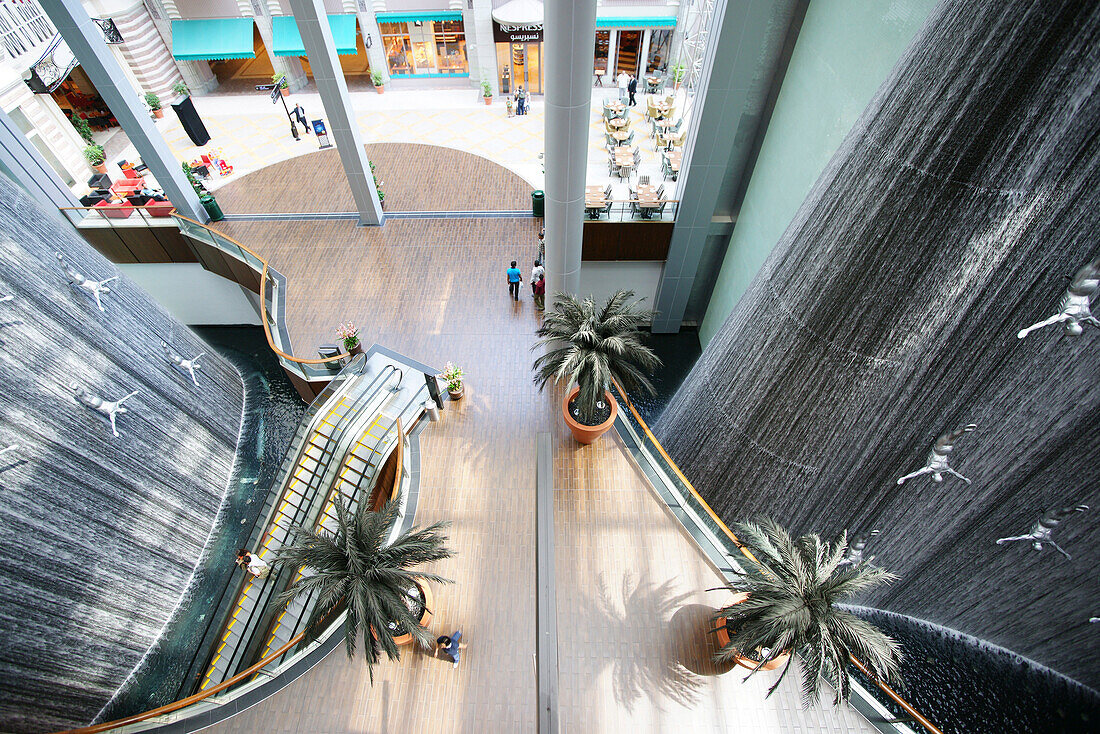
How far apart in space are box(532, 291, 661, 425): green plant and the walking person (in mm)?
4535

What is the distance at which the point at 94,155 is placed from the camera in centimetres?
1942

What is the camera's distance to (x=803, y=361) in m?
7.73

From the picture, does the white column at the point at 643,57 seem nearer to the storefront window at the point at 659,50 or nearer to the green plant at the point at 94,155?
the storefront window at the point at 659,50

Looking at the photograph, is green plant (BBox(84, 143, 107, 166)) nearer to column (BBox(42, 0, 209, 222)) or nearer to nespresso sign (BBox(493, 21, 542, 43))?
column (BBox(42, 0, 209, 222))

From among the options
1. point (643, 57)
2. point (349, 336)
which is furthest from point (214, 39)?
point (349, 336)

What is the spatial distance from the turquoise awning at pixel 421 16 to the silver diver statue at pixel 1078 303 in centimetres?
2392

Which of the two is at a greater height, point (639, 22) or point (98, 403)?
point (639, 22)

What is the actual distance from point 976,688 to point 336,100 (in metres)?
19.1

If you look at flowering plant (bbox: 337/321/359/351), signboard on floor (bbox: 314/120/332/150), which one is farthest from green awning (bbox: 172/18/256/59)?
flowering plant (bbox: 337/321/359/351)

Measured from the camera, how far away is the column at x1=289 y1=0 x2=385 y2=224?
12602 millimetres

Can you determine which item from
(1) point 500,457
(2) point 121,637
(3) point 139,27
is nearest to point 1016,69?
(1) point 500,457

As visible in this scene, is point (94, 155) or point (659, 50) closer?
point (94, 155)

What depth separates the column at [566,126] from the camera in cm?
739

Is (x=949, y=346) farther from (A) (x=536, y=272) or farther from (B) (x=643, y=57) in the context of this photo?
(B) (x=643, y=57)
